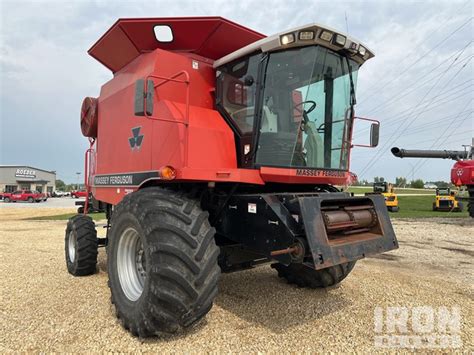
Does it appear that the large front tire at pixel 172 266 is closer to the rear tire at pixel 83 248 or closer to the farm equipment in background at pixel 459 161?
the rear tire at pixel 83 248

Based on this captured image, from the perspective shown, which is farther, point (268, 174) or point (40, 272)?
point (40, 272)

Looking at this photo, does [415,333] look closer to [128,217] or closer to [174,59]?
[128,217]

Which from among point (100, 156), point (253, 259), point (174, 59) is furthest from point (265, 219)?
point (100, 156)

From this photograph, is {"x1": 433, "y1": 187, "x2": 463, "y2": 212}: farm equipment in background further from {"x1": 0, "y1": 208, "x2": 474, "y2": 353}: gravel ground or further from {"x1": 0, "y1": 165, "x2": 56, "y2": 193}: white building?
{"x1": 0, "y1": 165, "x2": 56, "y2": 193}: white building

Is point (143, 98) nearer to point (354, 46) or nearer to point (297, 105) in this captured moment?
point (297, 105)

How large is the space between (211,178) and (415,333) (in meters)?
2.61

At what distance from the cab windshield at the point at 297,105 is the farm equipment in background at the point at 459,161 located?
1249cm

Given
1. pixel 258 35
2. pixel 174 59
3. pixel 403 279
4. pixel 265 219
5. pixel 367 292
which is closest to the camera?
pixel 265 219

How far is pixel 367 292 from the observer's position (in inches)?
192

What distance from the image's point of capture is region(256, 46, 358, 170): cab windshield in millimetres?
3791

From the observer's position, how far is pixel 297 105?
390 centimetres

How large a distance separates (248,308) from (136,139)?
2528mm

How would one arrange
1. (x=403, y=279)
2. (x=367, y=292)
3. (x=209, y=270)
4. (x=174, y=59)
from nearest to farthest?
(x=209, y=270) → (x=174, y=59) → (x=367, y=292) → (x=403, y=279)

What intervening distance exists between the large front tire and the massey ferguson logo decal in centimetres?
114
